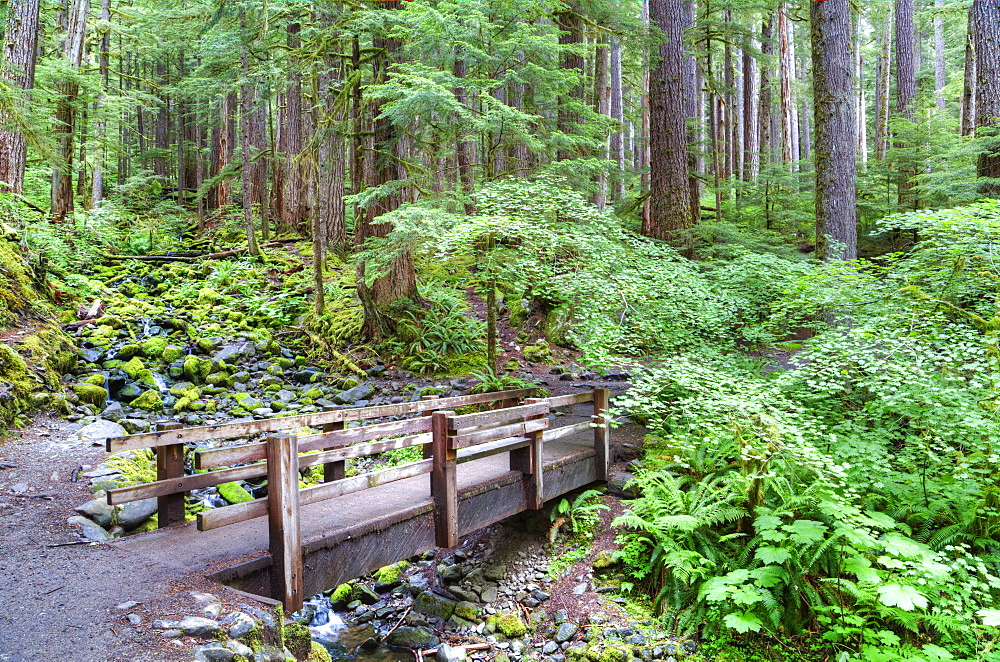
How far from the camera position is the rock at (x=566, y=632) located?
5.46 meters

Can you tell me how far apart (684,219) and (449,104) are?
5894 millimetres

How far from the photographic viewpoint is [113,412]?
8.82 m

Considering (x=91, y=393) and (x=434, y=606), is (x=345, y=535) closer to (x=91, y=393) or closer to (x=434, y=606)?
(x=434, y=606)

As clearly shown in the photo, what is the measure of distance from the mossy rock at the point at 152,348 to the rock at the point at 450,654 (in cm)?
887

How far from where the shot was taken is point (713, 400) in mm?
6176

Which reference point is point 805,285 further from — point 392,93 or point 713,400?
point 392,93

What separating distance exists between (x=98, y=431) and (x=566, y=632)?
257 inches

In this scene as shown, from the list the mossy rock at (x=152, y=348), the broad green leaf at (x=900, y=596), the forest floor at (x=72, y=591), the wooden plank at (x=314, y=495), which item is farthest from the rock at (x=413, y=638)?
the mossy rock at (x=152, y=348)

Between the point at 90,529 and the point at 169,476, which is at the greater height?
the point at 169,476

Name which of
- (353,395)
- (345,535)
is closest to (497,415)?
(345,535)

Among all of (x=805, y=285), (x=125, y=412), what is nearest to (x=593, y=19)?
(x=805, y=285)

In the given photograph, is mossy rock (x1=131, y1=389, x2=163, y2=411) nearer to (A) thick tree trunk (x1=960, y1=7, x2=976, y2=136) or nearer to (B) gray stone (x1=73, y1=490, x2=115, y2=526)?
(B) gray stone (x1=73, y1=490, x2=115, y2=526)

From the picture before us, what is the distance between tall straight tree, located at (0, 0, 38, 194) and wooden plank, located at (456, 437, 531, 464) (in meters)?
10.8

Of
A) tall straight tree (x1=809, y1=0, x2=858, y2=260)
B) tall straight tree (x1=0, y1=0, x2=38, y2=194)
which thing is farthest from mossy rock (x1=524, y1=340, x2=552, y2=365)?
tall straight tree (x1=0, y1=0, x2=38, y2=194)
